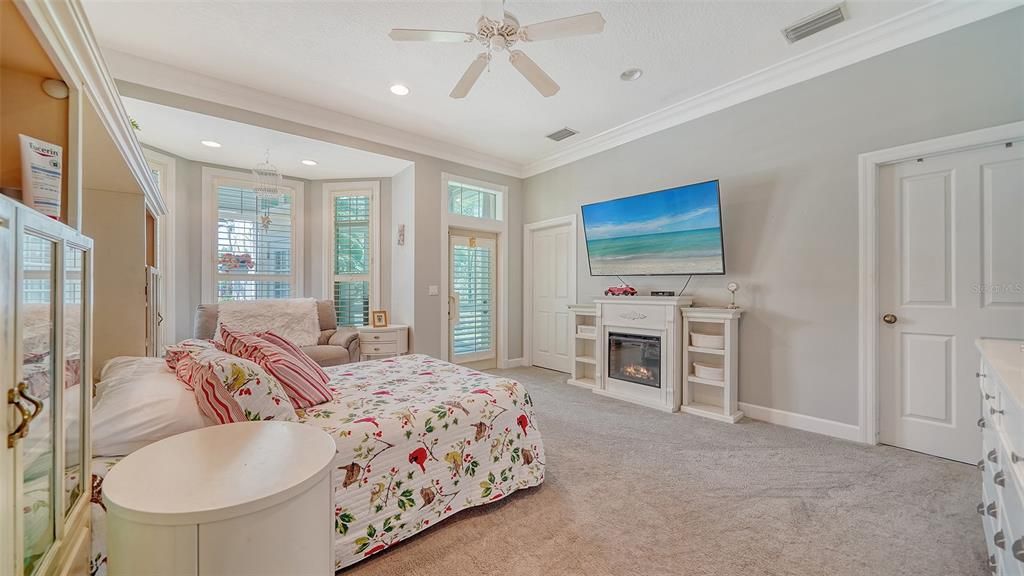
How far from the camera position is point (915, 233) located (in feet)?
8.18

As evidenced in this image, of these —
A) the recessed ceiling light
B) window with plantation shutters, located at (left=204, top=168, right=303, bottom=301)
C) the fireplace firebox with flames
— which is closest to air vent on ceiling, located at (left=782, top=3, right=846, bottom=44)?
the recessed ceiling light

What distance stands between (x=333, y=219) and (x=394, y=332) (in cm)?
183

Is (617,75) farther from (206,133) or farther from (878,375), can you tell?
(206,133)

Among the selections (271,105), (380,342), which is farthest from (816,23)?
(380,342)

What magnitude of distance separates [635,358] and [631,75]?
100.0 inches

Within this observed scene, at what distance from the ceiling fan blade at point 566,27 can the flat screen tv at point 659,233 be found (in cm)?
179

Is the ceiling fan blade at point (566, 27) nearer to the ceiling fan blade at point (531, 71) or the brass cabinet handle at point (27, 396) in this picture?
the ceiling fan blade at point (531, 71)

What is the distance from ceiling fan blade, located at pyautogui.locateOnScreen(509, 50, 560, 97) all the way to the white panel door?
2.49 metres

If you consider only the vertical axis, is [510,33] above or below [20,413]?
above

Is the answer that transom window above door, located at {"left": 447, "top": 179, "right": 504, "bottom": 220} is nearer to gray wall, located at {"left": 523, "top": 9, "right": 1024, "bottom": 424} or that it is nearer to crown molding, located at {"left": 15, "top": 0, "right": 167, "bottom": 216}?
gray wall, located at {"left": 523, "top": 9, "right": 1024, "bottom": 424}

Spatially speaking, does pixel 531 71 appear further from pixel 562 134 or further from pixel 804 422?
pixel 804 422

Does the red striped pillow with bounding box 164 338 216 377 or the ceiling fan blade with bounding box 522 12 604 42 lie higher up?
the ceiling fan blade with bounding box 522 12 604 42

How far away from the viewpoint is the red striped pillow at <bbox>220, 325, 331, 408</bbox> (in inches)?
68.1

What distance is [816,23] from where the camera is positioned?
242cm
